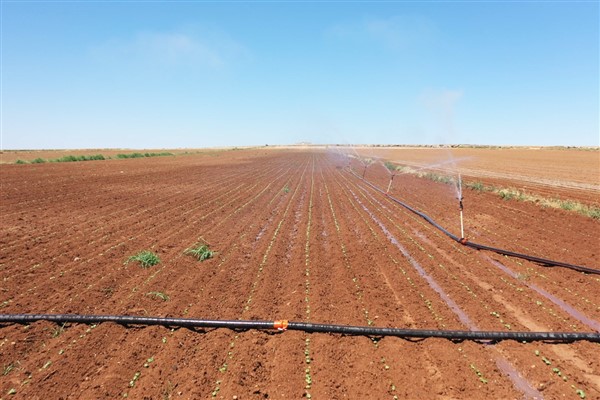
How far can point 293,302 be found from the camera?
565cm

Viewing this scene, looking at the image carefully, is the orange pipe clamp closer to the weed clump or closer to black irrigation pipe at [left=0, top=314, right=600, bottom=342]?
black irrigation pipe at [left=0, top=314, right=600, bottom=342]

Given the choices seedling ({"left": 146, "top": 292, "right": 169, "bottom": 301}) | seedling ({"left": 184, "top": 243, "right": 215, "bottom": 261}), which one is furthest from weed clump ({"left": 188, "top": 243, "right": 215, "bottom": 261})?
seedling ({"left": 146, "top": 292, "right": 169, "bottom": 301})

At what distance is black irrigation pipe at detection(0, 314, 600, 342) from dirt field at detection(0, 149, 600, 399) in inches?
4.2

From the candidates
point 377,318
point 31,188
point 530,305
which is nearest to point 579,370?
point 530,305

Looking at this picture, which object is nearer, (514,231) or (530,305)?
(530,305)

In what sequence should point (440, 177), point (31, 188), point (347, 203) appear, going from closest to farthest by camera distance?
point (347, 203) < point (31, 188) < point (440, 177)

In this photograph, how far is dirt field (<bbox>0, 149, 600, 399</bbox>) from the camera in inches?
150

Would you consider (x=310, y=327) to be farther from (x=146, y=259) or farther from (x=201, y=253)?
(x=146, y=259)

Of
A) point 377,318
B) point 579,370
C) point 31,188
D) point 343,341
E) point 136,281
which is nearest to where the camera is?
point 579,370

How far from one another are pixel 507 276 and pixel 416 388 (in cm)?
460

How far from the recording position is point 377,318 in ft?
16.9

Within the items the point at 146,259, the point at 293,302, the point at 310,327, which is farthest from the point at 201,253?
the point at 310,327

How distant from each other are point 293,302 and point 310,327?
39.5 inches

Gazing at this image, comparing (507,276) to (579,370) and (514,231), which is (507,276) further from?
(514,231)
